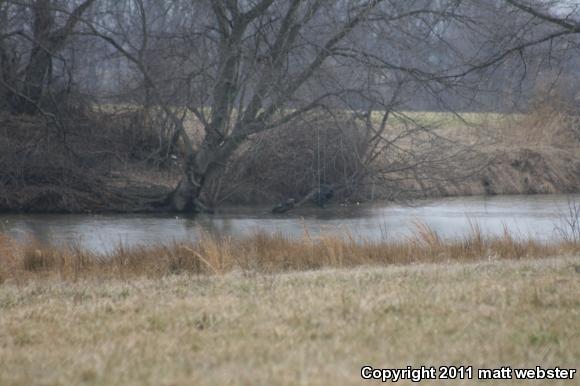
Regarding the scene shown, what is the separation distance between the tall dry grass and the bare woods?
14.5 ft

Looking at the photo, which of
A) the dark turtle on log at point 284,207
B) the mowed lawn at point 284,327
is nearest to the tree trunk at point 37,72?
the dark turtle on log at point 284,207

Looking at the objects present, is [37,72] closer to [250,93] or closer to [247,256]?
[250,93]

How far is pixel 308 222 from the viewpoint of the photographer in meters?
20.6

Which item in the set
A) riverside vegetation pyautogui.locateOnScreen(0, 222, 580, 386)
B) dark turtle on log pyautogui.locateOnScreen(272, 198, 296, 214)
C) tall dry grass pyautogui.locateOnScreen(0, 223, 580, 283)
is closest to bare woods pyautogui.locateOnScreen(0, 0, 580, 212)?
dark turtle on log pyautogui.locateOnScreen(272, 198, 296, 214)

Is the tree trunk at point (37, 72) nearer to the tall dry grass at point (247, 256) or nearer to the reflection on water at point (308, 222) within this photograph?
the reflection on water at point (308, 222)

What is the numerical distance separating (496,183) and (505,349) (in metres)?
22.7

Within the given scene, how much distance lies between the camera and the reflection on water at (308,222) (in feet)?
57.6

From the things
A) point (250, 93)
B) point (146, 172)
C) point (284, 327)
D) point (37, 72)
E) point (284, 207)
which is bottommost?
point (284, 327)

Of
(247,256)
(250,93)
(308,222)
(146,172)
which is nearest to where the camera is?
(247,256)

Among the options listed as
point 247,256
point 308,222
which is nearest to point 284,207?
point 308,222

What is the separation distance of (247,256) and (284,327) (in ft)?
17.9

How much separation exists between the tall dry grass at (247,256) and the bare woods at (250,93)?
4418 millimetres

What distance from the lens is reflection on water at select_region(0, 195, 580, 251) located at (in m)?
17.5

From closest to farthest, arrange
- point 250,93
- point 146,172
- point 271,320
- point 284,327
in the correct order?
point 284,327 < point 271,320 < point 250,93 < point 146,172
